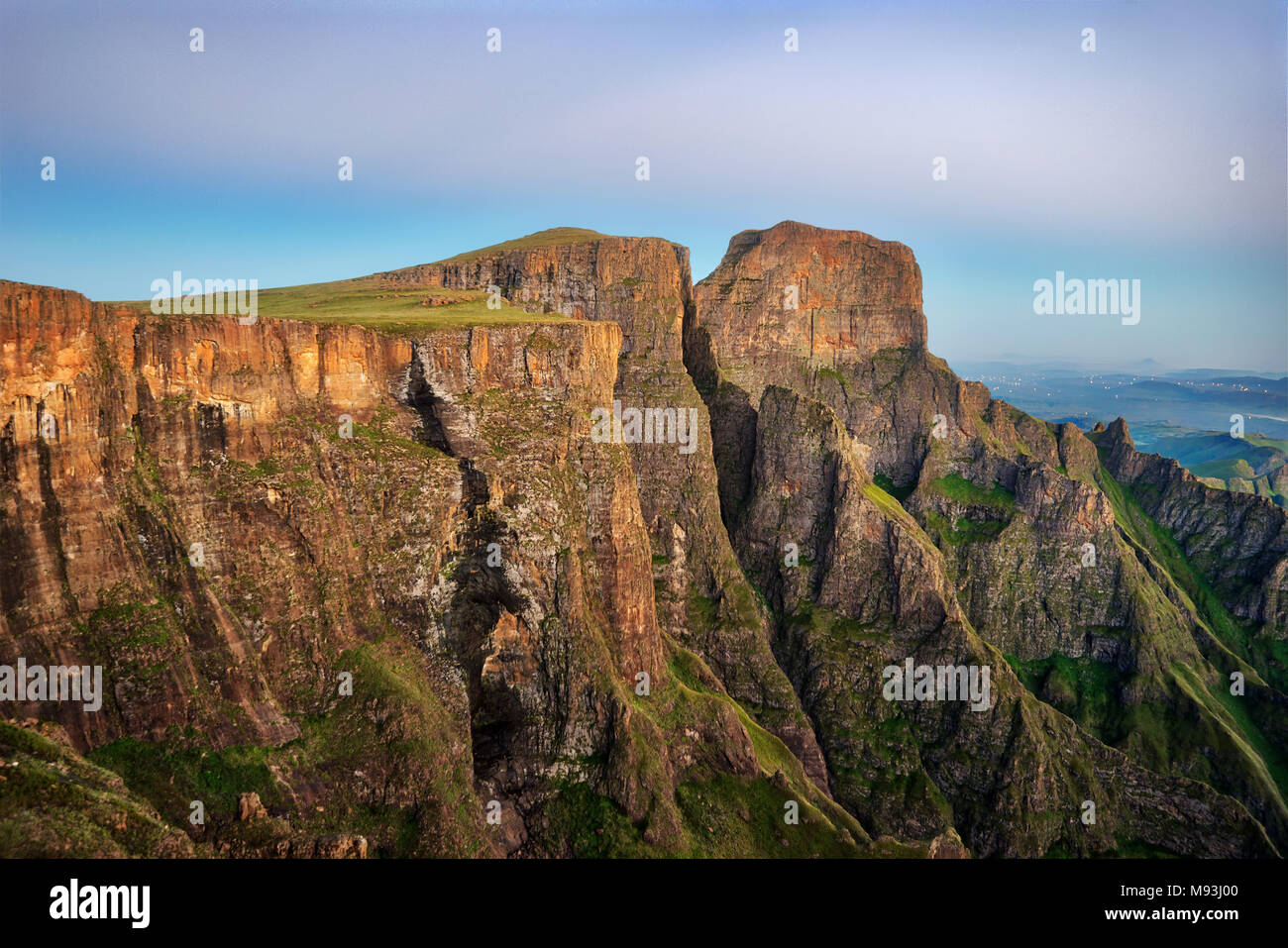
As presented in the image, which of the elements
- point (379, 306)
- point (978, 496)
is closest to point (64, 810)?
point (379, 306)

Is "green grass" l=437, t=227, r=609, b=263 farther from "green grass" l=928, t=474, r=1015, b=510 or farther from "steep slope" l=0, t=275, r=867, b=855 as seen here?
"green grass" l=928, t=474, r=1015, b=510

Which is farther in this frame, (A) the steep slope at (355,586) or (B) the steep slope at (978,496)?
(B) the steep slope at (978,496)

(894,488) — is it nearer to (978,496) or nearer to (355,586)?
(978,496)

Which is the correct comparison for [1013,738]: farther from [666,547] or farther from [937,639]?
[666,547]

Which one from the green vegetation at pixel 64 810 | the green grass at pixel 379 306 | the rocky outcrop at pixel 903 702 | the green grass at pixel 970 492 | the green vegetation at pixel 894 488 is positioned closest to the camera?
the green vegetation at pixel 64 810

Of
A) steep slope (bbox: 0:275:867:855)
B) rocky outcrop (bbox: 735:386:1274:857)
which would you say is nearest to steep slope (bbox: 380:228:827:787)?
rocky outcrop (bbox: 735:386:1274:857)

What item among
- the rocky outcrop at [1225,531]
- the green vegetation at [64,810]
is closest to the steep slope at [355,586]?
the green vegetation at [64,810]

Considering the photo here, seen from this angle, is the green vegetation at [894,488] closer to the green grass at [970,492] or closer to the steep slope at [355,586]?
the green grass at [970,492]

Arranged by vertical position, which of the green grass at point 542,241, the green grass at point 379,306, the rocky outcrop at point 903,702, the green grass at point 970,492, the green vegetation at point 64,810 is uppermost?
the green grass at point 542,241
